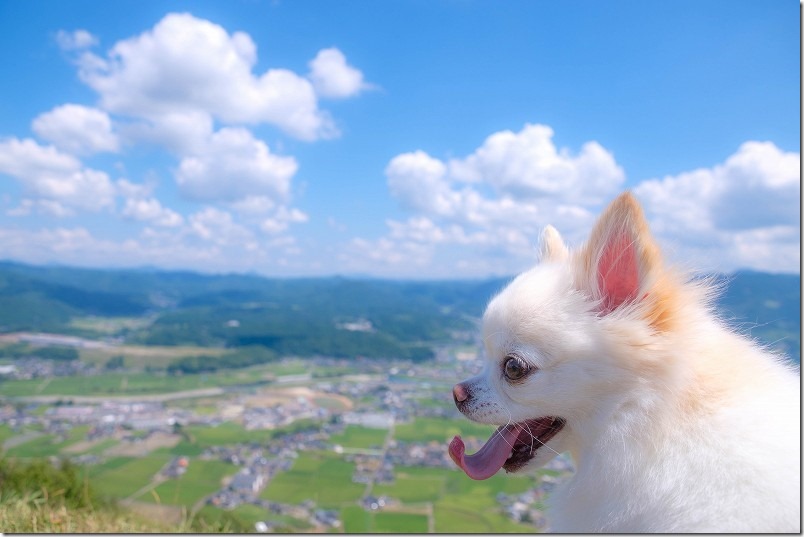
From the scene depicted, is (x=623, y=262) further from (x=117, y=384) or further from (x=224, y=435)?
(x=117, y=384)

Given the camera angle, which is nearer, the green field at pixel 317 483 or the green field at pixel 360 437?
the green field at pixel 317 483

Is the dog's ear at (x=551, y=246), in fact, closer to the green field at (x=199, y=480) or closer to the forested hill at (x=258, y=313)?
the green field at (x=199, y=480)

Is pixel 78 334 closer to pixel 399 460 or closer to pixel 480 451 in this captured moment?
pixel 399 460

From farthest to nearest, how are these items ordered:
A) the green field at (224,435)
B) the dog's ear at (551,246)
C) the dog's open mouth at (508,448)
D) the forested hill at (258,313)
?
the forested hill at (258,313)
the green field at (224,435)
the dog's ear at (551,246)
the dog's open mouth at (508,448)

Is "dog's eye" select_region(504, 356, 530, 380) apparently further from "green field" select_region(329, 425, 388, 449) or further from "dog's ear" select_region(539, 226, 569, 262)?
"green field" select_region(329, 425, 388, 449)

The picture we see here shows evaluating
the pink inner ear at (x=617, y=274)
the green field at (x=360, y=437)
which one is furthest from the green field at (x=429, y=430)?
the pink inner ear at (x=617, y=274)

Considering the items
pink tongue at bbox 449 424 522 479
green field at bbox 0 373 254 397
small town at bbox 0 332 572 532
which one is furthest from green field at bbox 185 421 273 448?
pink tongue at bbox 449 424 522 479

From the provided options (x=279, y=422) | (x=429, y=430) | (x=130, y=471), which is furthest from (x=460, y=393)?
(x=279, y=422)

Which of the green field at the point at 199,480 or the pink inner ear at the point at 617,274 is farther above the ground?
the pink inner ear at the point at 617,274
